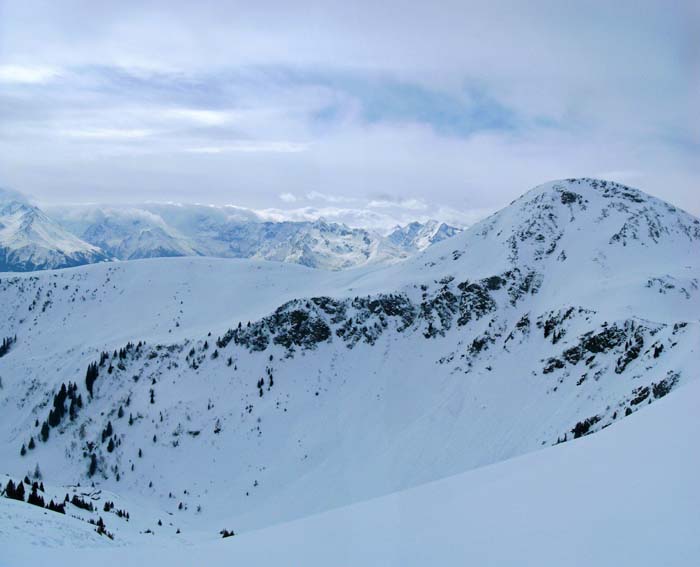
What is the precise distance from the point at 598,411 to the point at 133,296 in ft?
363

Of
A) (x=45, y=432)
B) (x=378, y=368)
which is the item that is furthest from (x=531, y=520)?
(x=45, y=432)

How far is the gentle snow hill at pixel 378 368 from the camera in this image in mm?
56938

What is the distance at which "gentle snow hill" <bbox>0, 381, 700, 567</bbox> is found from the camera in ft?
22.1

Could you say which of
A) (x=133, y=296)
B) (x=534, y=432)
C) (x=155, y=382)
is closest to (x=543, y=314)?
(x=534, y=432)

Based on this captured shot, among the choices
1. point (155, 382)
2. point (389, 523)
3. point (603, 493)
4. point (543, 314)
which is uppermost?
point (603, 493)

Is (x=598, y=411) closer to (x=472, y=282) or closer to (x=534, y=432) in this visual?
(x=534, y=432)

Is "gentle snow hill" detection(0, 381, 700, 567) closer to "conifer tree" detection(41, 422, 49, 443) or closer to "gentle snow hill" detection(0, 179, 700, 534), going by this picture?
"gentle snow hill" detection(0, 179, 700, 534)

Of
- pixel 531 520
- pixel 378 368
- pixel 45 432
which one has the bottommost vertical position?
pixel 45 432

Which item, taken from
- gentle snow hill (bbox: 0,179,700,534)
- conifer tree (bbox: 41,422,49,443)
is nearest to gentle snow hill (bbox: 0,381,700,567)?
gentle snow hill (bbox: 0,179,700,534)

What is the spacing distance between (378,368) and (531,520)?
73.0 m

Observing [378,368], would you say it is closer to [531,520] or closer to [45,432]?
[45,432]

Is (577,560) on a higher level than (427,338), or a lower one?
higher

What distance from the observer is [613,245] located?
296ft

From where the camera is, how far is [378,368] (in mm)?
80500
